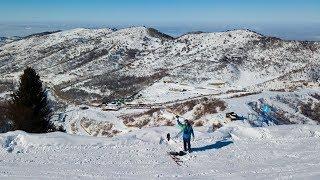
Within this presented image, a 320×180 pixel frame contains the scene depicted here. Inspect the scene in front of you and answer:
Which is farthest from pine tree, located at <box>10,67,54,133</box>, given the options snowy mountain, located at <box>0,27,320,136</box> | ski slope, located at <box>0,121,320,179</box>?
ski slope, located at <box>0,121,320,179</box>

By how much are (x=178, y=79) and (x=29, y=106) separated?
70553mm

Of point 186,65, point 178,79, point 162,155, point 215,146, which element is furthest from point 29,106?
point 186,65

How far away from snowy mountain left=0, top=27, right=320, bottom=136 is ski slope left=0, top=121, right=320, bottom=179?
18.8ft

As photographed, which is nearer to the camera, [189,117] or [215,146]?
[215,146]

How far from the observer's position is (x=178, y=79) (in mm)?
111188

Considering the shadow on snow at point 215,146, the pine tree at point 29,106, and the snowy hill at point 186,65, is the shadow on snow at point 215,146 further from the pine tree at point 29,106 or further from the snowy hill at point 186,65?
the snowy hill at point 186,65

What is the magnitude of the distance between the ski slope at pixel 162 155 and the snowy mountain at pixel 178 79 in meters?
5.72

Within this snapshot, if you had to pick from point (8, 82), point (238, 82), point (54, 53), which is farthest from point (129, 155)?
point (54, 53)

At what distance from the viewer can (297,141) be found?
29.4 metres

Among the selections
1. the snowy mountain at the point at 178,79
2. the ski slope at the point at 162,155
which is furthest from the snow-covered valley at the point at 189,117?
the snowy mountain at the point at 178,79

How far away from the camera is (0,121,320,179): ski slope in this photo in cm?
2259

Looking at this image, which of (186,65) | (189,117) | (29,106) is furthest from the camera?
(186,65)

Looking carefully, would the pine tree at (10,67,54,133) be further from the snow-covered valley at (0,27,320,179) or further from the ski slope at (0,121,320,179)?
the ski slope at (0,121,320,179)

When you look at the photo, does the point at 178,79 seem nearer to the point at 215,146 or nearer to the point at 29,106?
the point at 29,106
